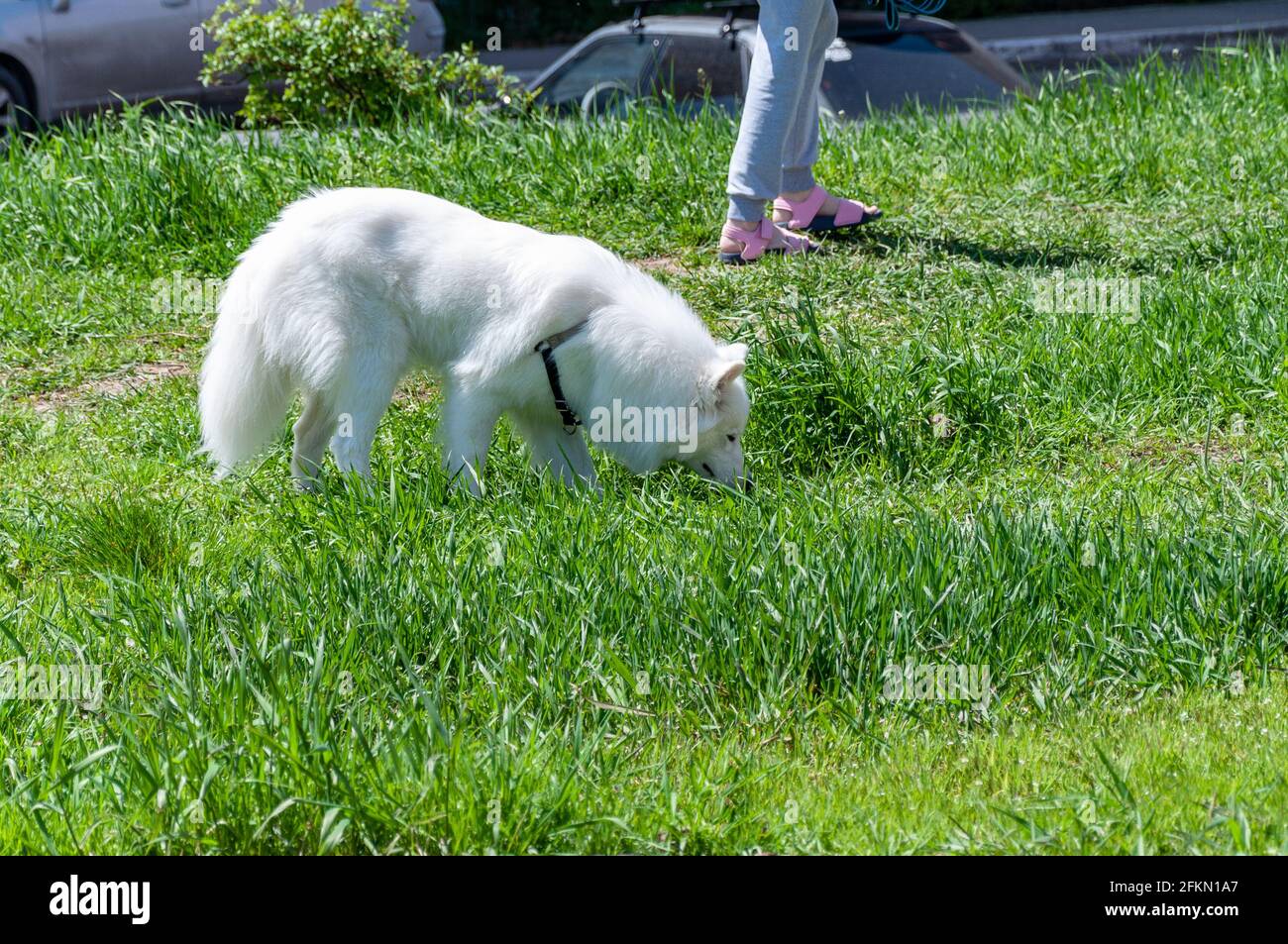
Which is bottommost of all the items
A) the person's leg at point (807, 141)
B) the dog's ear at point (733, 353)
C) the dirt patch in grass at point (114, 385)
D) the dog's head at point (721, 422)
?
the dirt patch in grass at point (114, 385)

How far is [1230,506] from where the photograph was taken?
4152 millimetres

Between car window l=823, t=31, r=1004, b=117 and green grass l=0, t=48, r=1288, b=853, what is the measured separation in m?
2.01

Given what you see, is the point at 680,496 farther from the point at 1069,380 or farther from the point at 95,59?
the point at 95,59

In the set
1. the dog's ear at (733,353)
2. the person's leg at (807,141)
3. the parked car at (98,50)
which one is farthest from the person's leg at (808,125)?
the parked car at (98,50)

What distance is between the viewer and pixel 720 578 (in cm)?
362

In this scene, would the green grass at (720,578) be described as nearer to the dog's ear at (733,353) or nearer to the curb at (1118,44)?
the dog's ear at (733,353)

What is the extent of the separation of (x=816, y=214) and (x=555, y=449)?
7.90 ft

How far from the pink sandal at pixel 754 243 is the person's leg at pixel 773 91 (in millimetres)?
192

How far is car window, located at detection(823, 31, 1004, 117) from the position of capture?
8.67m

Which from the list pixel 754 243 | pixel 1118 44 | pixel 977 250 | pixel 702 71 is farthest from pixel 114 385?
pixel 1118 44

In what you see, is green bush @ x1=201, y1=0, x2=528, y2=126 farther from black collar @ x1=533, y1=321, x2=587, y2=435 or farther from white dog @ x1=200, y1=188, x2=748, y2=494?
black collar @ x1=533, y1=321, x2=587, y2=435

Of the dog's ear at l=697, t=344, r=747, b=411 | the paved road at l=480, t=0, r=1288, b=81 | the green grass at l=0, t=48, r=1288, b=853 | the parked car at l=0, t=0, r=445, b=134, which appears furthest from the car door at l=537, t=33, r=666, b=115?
the paved road at l=480, t=0, r=1288, b=81

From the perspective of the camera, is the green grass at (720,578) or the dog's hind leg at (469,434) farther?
the dog's hind leg at (469,434)

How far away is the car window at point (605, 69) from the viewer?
902 cm
